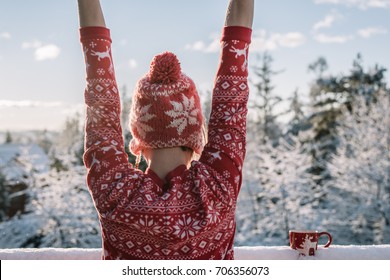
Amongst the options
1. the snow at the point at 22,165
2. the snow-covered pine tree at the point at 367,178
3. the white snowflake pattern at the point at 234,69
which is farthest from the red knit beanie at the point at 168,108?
the snow at the point at 22,165

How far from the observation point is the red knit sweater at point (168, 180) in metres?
1.11

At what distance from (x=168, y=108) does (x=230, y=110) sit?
140mm

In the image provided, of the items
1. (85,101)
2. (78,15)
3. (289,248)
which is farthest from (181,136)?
(289,248)

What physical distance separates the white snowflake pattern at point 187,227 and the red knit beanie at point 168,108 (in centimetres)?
18

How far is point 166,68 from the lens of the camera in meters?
1.19

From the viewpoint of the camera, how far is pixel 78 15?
48.7 inches

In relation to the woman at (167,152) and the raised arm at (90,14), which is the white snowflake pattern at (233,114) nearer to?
the woman at (167,152)

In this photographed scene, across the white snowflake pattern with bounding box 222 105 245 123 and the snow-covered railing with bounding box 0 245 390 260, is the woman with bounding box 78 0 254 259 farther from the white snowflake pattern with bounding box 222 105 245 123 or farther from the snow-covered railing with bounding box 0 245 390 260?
the snow-covered railing with bounding box 0 245 390 260

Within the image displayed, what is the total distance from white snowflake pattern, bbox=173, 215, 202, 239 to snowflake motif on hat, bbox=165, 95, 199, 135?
0.66 feet

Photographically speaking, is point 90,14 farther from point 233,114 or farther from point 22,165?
point 22,165

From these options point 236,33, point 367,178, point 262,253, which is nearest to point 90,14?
point 236,33

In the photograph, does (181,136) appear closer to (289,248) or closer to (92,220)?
(289,248)

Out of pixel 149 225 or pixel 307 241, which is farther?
pixel 307 241
